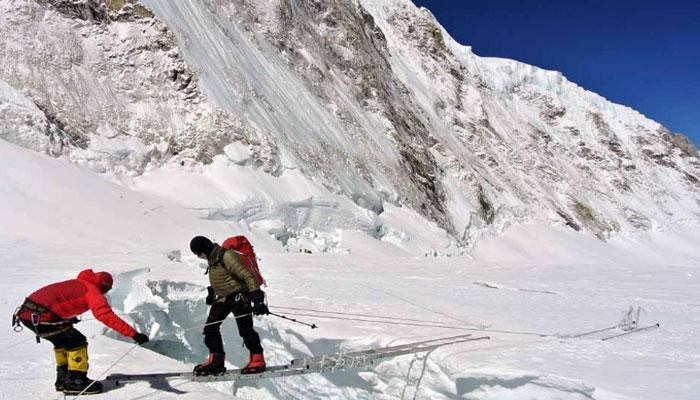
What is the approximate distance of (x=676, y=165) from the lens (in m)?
69.8

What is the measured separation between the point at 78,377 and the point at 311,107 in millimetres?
25999

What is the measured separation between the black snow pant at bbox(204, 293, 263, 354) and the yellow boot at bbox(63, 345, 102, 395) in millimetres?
1094

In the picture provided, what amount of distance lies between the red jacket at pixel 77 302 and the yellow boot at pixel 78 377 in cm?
33

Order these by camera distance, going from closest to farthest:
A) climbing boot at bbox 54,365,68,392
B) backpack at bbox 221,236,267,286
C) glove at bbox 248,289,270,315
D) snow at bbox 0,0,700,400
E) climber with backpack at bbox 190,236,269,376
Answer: climbing boot at bbox 54,365,68,392 → glove at bbox 248,289,270,315 → climber with backpack at bbox 190,236,269,376 → backpack at bbox 221,236,267,286 → snow at bbox 0,0,700,400

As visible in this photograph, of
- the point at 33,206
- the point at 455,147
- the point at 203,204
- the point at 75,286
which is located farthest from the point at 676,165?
the point at 75,286

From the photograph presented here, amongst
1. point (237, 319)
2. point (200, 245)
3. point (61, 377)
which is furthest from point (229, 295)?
point (61, 377)

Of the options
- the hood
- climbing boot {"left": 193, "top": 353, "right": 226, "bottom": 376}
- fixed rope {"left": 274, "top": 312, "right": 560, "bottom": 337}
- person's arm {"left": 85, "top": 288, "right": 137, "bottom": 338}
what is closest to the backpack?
climbing boot {"left": 193, "top": 353, "right": 226, "bottom": 376}

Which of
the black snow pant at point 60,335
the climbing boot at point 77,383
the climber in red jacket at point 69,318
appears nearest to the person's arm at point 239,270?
the climber in red jacket at point 69,318

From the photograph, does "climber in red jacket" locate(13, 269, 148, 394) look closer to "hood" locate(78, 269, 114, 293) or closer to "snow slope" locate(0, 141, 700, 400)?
"hood" locate(78, 269, 114, 293)

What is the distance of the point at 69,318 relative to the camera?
5.08 metres

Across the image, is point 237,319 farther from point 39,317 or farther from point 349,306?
point 349,306

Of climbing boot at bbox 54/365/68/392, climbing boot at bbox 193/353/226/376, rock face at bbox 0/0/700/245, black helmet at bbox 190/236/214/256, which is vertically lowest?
climbing boot at bbox 54/365/68/392

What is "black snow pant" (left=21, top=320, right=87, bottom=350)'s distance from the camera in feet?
16.4

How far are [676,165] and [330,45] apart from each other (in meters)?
51.2
